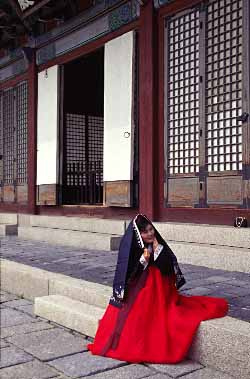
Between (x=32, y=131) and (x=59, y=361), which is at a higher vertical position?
(x=32, y=131)

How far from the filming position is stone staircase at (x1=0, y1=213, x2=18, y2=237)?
11144 mm

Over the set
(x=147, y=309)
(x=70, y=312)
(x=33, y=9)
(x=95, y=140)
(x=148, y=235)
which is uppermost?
(x=33, y=9)

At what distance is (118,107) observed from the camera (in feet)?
28.5

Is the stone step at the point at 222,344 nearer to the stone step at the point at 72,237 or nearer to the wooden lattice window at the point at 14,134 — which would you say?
the stone step at the point at 72,237

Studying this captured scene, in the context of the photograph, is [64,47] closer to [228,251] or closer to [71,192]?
[71,192]

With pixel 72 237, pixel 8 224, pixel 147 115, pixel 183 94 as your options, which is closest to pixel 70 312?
pixel 183 94

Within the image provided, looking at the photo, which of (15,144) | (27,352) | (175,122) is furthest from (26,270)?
(15,144)

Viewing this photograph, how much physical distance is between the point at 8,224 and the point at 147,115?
511 centimetres

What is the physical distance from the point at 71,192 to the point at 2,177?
8.70 feet

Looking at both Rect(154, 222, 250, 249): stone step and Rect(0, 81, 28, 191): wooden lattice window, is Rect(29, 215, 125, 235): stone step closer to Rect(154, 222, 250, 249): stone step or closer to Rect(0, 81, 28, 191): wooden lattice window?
Rect(154, 222, 250, 249): stone step

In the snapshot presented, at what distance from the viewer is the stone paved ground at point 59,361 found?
128 inches

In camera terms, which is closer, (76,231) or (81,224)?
(76,231)

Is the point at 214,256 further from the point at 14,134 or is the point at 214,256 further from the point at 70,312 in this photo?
the point at 14,134

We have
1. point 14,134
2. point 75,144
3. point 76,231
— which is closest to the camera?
point 76,231
